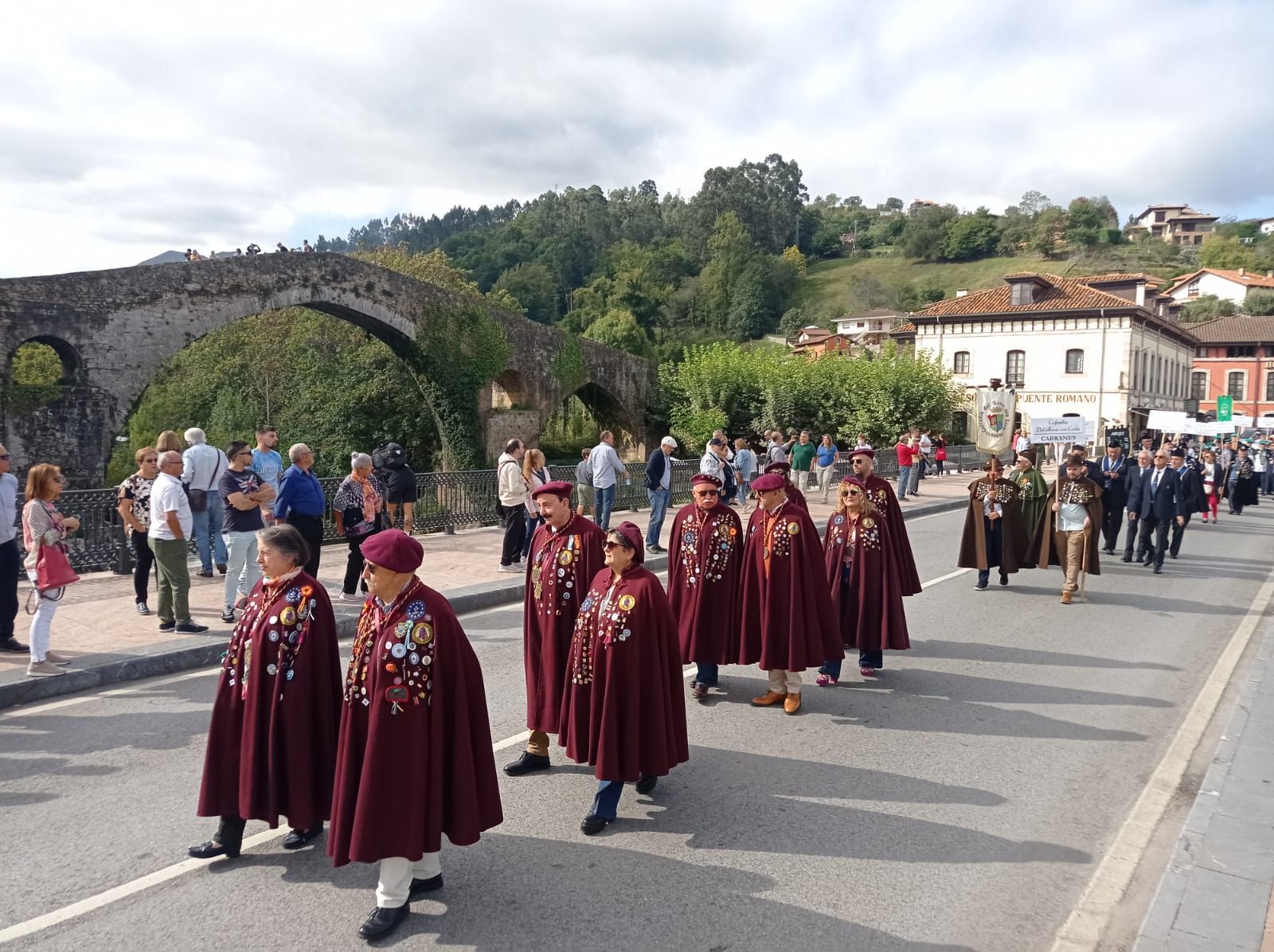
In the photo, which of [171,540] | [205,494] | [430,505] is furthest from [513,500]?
[171,540]

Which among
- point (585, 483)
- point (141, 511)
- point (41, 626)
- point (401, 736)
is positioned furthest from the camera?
point (585, 483)

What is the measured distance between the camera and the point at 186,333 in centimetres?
1877

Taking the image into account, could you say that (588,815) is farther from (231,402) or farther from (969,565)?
(231,402)

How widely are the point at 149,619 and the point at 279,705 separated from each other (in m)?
5.76

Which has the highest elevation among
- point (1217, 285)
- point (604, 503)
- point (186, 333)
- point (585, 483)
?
point (1217, 285)

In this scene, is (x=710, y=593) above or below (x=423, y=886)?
above

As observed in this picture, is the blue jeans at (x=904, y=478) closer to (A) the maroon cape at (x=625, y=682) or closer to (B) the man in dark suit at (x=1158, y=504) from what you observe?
(B) the man in dark suit at (x=1158, y=504)

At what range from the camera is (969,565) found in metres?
11.3

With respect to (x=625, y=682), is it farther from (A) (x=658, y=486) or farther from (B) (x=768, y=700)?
(A) (x=658, y=486)

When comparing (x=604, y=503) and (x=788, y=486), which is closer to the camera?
(x=788, y=486)

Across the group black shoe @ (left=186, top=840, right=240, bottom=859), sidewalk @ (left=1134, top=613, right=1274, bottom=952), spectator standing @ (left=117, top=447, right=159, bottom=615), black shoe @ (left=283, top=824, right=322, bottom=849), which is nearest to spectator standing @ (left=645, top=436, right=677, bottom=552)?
spectator standing @ (left=117, top=447, right=159, bottom=615)

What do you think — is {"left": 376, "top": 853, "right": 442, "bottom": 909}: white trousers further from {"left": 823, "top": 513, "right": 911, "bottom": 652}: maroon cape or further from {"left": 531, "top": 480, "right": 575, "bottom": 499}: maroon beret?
{"left": 823, "top": 513, "right": 911, "bottom": 652}: maroon cape

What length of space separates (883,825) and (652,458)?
9.49 metres

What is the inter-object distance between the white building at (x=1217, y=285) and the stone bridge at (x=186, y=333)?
221ft
